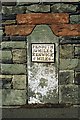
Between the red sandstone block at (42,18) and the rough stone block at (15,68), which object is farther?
the rough stone block at (15,68)

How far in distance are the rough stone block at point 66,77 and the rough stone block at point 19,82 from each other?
2.26 feet

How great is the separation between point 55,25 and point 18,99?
1.56 meters

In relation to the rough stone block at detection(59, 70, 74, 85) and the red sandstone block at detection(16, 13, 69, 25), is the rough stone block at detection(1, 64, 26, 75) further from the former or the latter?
the red sandstone block at detection(16, 13, 69, 25)

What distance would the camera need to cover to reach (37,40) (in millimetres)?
5098

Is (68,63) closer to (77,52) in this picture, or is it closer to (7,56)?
(77,52)

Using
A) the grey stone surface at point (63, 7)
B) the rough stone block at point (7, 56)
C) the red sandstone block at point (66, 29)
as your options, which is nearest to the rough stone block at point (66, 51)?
the red sandstone block at point (66, 29)

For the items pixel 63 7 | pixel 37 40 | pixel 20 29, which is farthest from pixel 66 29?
pixel 20 29

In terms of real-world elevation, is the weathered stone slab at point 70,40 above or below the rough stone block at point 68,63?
above

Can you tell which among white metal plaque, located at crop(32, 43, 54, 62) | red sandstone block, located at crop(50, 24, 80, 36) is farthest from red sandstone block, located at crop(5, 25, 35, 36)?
red sandstone block, located at crop(50, 24, 80, 36)

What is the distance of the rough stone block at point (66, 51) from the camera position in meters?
5.09

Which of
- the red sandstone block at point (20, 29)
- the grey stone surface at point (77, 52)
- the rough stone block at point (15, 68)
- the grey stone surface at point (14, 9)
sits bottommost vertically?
the rough stone block at point (15, 68)

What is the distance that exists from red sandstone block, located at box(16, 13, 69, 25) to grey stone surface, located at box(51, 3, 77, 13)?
74 millimetres

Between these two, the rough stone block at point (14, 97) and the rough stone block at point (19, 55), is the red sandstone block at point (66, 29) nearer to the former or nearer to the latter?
the rough stone block at point (19, 55)

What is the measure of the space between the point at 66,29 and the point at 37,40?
22.6 inches
